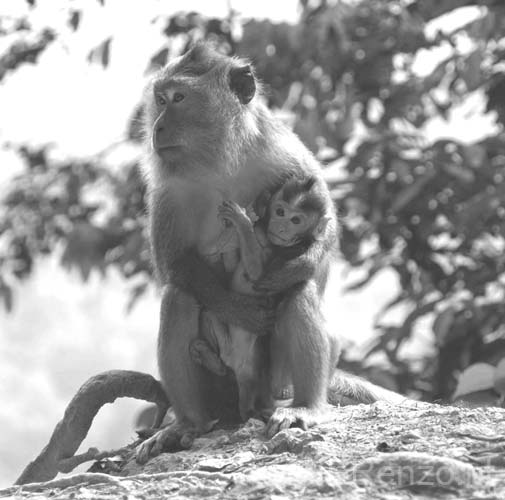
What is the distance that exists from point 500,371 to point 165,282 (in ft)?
7.14

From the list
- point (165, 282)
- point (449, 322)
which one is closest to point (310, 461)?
point (165, 282)

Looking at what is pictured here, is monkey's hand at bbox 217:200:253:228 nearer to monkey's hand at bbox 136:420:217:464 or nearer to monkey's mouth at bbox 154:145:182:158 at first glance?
monkey's mouth at bbox 154:145:182:158

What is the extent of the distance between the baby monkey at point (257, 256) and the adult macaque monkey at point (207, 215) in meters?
0.07

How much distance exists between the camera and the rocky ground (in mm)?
4875

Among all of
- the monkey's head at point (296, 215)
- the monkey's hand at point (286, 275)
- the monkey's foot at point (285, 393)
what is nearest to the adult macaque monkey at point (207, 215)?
the monkey's hand at point (286, 275)

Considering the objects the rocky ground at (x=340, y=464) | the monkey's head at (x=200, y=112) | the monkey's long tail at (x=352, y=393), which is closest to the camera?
the rocky ground at (x=340, y=464)

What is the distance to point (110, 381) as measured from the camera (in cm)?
697

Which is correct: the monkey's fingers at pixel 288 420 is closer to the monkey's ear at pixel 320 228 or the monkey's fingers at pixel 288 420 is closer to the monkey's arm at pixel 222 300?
the monkey's arm at pixel 222 300

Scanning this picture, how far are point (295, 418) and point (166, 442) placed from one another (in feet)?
2.66

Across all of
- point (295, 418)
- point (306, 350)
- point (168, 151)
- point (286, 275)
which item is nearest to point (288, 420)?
point (295, 418)

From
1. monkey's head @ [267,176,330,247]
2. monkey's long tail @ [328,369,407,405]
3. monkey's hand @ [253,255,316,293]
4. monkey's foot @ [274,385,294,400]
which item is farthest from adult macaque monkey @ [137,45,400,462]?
monkey's long tail @ [328,369,407,405]

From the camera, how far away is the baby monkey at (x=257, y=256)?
6.65 metres

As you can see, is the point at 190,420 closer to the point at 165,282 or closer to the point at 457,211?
the point at 165,282

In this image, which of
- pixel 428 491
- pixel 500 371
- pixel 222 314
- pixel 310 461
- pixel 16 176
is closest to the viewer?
pixel 428 491
